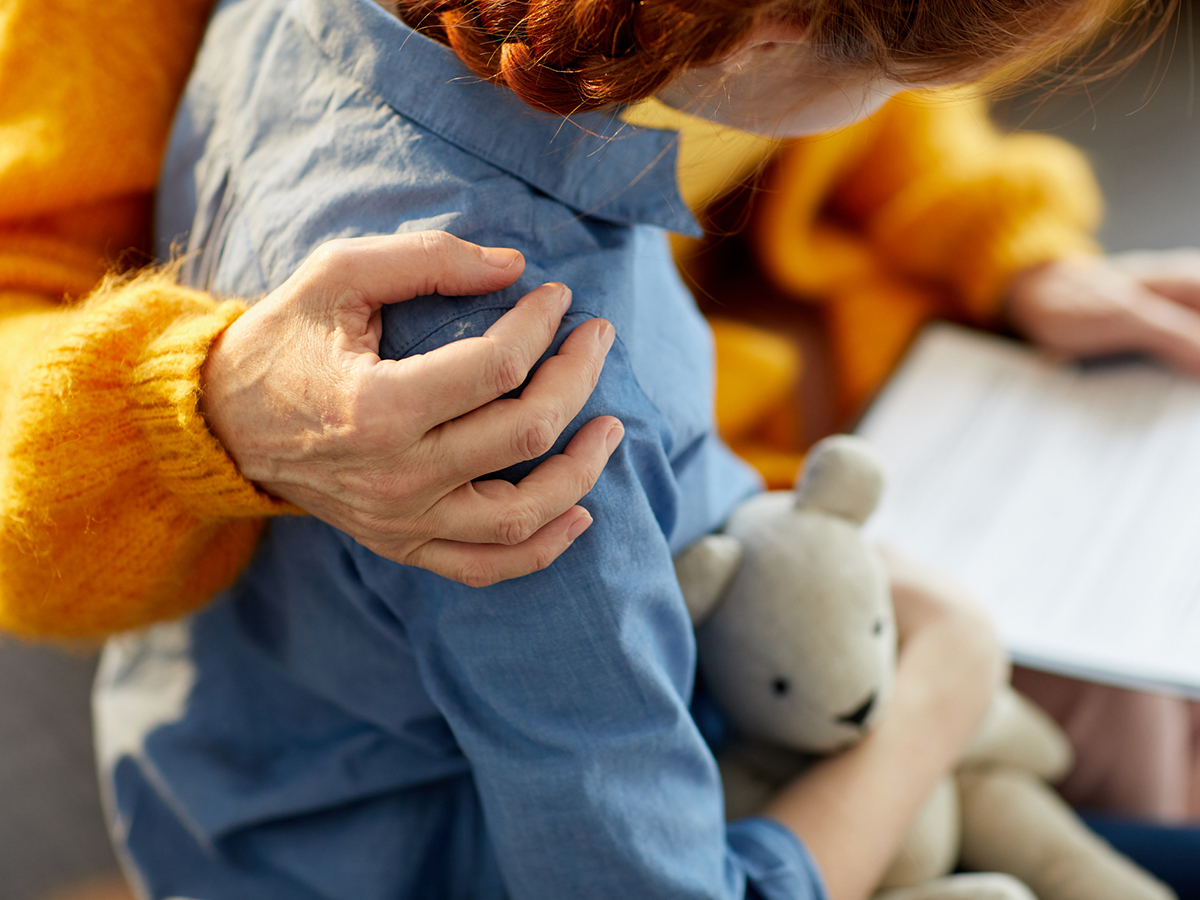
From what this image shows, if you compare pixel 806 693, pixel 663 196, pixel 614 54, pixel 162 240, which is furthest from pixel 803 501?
pixel 162 240

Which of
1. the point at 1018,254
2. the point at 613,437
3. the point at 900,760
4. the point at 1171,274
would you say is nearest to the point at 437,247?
the point at 613,437

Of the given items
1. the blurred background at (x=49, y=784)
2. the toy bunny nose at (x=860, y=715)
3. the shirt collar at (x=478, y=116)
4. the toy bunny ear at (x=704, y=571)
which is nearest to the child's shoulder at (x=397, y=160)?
the shirt collar at (x=478, y=116)

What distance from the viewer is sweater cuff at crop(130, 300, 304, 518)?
1.47 ft

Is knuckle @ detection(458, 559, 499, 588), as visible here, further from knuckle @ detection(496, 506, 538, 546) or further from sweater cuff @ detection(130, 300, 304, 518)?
sweater cuff @ detection(130, 300, 304, 518)

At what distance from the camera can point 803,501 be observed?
638mm

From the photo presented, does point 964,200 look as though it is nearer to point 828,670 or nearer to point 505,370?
point 828,670

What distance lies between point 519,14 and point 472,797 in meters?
0.51

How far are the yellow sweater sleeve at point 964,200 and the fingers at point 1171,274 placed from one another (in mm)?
61

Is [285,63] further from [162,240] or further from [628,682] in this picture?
[628,682]

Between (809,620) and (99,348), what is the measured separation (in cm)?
47

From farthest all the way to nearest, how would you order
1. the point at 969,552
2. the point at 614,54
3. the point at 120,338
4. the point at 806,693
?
the point at 969,552, the point at 806,693, the point at 120,338, the point at 614,54

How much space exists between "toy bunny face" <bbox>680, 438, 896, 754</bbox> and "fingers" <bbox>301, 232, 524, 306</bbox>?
27 centimetres

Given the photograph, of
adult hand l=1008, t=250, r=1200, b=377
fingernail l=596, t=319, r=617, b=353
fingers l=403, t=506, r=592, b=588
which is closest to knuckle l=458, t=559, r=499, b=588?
fingers l=403, t=506, r=592, b=588

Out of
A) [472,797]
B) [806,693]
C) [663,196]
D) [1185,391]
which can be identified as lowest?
[472,797]
